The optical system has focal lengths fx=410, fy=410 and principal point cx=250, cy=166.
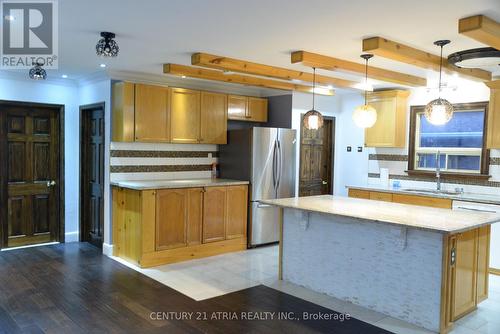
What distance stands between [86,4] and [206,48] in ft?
4.53

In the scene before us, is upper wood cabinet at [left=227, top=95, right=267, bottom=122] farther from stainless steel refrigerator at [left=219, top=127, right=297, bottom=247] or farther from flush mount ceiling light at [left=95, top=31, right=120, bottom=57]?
flush mount ceiling light at [left=95, top=31, right=120, bottom=57]

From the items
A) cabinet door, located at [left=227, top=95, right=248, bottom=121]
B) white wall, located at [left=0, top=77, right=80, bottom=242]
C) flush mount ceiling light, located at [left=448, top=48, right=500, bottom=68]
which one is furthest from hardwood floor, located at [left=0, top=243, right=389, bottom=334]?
cabinet door, located at [left=227, top=95, right=248, bottom=121]

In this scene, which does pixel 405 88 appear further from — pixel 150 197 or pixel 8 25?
pixel 8 25

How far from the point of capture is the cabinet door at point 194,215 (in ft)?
17.0

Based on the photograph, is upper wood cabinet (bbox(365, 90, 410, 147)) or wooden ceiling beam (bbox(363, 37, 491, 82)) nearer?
wooden ceiling beam (bbox(363, 37, 491, 82))

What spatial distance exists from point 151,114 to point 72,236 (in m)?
2.27

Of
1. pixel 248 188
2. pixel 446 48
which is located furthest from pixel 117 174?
pixel 446 48

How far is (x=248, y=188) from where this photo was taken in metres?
5.80

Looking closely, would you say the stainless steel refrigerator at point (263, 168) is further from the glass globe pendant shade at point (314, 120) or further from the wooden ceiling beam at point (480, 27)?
the wooden ceiling beam at point (480, 27)

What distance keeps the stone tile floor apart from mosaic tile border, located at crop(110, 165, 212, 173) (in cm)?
117

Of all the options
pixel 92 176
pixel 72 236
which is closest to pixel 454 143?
pixel 92 176

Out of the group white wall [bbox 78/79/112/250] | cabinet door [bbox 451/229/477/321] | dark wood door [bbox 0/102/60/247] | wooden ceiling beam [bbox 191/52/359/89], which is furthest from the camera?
dark wood door [bbox 0/102/60/247]

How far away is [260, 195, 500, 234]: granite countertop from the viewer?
3112 mm

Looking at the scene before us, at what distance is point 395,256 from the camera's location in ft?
11.4
